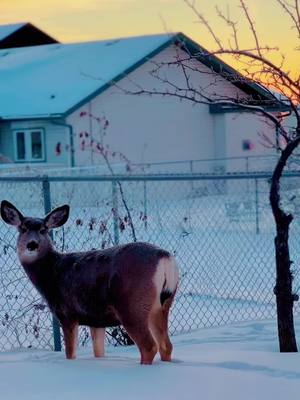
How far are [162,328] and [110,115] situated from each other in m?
26.4

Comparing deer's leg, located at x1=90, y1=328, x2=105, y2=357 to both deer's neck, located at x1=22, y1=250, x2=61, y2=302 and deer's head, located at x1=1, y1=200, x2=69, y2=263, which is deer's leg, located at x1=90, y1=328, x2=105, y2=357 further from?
deer's head, located at x1=1, y1=200, x2=69, y2=263

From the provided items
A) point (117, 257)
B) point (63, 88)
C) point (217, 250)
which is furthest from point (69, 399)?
point (63, 88)

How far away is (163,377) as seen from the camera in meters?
6.00

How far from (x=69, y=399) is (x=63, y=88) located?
90.2ft

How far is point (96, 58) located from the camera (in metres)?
34.8

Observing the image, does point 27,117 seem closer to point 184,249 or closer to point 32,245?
point 184,249

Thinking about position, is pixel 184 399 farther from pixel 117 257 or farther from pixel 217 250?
pixel 217 250

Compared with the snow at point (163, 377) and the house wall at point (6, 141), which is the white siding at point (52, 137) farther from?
the snow at point (163, 377)

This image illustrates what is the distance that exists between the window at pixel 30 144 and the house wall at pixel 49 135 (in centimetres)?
17

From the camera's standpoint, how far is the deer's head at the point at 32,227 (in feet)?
23.3

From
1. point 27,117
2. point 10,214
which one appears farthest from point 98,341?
point 27,117

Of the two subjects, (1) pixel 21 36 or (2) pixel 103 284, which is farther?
(1) pixel 21 36

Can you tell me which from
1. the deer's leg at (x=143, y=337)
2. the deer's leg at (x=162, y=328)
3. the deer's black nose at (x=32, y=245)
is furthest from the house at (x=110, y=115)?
the deer's leg at (x=143, y=337)

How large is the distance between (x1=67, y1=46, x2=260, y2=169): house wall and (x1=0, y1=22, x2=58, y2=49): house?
15044mm
